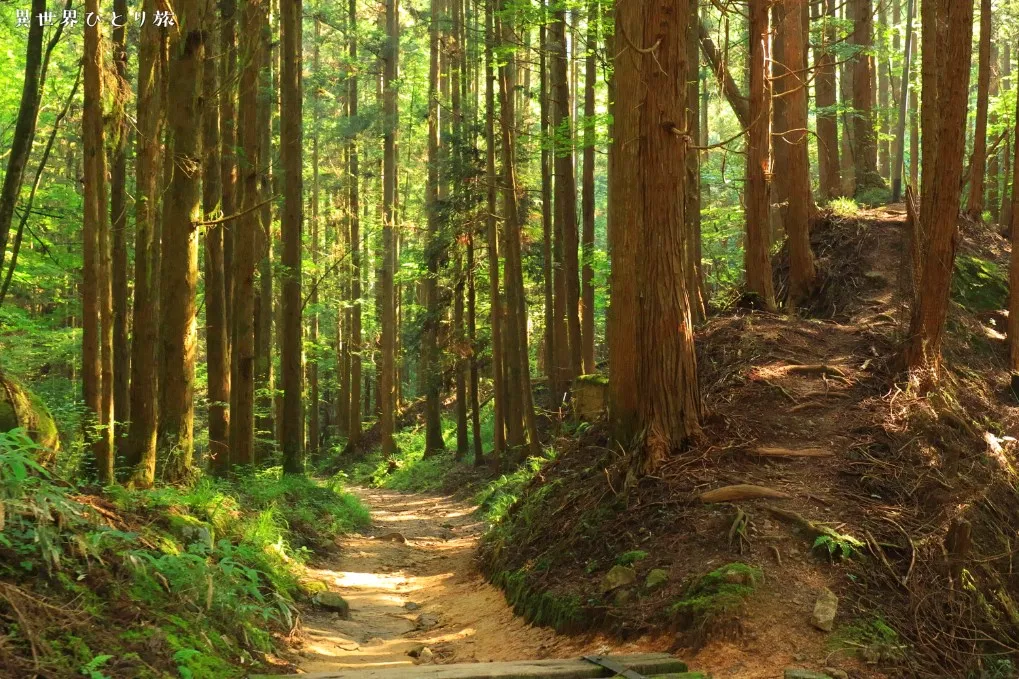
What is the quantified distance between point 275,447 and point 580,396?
26.5 ft

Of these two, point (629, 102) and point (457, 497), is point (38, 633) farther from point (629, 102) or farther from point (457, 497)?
point (457, 497)

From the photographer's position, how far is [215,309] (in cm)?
1208

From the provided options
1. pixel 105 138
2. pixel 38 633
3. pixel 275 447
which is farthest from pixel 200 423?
pixel 38 633

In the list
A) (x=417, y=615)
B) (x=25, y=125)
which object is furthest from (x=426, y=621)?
(x=25, y=125)

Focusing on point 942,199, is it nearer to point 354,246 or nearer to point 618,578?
point 618,578

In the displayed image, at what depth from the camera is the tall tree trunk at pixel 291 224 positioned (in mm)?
14578

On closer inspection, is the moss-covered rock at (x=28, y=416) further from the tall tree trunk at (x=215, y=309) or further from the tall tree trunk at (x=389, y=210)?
the tall tree trunk at (x=389, y=210)

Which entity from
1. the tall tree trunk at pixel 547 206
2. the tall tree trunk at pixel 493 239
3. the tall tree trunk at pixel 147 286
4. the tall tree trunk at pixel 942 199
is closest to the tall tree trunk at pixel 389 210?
the tall tree trunk at pixel 493 239

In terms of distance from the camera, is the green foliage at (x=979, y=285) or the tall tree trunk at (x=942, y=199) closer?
the tall tree trunk at (x=942, y=199)

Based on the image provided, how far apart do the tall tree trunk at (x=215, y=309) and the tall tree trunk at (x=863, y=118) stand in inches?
519

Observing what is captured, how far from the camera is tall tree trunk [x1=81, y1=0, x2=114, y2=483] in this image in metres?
8.40

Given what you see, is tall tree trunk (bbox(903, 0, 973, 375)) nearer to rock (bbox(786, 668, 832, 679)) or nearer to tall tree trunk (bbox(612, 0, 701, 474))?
tall tree trunk (bbox(612, 0, 701, 474))

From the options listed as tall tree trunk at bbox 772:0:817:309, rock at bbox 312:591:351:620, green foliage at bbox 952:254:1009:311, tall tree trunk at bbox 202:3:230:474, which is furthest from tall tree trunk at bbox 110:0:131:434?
green foliage at bbox 952:254:1009:311

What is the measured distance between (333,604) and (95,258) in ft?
15.3
